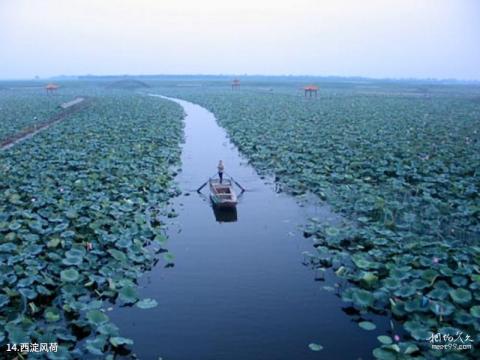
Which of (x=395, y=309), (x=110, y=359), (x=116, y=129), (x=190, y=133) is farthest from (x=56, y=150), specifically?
(x=395, y=309)

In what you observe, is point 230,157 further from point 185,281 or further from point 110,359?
point 110,359

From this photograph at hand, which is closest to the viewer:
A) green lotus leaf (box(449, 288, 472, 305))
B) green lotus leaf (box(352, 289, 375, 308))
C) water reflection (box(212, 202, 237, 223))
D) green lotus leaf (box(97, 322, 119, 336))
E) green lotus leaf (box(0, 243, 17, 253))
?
green lotus leaf (box(97, 322, 119, 336))

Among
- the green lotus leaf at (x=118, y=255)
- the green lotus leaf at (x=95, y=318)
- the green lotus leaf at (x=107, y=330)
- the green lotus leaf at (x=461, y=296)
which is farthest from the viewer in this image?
the green lotus leaf at (x=118, y=255)

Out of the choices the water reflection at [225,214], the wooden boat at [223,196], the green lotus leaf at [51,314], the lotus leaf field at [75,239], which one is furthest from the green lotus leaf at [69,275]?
the wooden boat at [223,196]

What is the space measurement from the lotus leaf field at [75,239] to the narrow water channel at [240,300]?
40cm

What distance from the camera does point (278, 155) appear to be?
17172 millimetres

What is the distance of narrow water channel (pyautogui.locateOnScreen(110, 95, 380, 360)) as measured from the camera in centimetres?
566

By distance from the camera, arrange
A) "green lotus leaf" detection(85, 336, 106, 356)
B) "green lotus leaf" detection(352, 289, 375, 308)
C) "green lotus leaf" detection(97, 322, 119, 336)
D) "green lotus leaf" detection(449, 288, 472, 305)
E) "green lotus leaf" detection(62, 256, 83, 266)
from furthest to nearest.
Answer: "green lotus leaf" detection(62, 256, 83, 266) → "green lotus leaf" detection(352, 289, 375, 308) → "green lotus leaf" detection(449, 288, 472, 305) → "green lotus leaf" detection(97, 322, 119, 336) → "green lotus leaf" detection(85, 336, 106, 356)

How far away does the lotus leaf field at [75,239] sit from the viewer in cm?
565

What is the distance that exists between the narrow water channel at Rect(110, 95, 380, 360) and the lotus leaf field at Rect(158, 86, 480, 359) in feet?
1.59

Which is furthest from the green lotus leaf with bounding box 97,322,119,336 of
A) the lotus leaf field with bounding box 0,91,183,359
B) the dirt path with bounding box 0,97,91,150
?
the dirt path with bounding box 0,97,91,150

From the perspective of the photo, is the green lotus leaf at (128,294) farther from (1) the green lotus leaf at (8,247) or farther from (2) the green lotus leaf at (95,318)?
(1) the green lotus leaf at (8,247)

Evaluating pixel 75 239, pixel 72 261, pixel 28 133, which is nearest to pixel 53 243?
pixel 75 239

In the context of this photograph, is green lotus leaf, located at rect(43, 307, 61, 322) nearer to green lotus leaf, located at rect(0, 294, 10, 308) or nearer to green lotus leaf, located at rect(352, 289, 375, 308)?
green lotus leaf, located at rect(0, 294, 10, 308)
